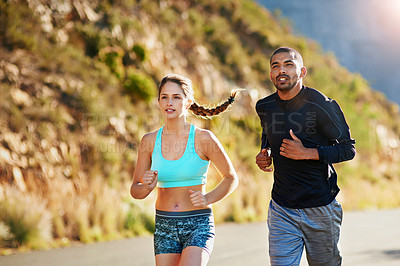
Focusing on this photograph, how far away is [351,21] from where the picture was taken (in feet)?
232

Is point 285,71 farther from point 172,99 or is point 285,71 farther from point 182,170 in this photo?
point 182,170

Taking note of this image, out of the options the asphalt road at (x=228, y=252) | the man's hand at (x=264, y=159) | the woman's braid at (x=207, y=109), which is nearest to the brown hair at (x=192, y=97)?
the woman's braid at (x=207, y=109)

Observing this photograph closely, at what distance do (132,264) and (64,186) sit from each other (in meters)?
5.12

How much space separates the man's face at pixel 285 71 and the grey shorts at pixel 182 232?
4.08 feet

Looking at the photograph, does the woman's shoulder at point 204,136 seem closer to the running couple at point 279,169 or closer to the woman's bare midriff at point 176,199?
the running couple at point 279,169

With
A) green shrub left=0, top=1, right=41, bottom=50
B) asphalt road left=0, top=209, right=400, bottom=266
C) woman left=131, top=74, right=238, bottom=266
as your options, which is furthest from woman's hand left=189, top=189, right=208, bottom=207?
green shrub left=0, top=1, right=41, bottom=50

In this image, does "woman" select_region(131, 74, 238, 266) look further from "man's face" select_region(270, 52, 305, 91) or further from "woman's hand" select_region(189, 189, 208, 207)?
"man's face" select_region(270, 52, 305, 91)

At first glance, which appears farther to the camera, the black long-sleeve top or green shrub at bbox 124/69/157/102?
green shrub at bbox 124/69/157/102

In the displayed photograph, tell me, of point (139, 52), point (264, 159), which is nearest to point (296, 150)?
point (264, 159)

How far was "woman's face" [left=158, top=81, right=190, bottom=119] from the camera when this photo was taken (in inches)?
181

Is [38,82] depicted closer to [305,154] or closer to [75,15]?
[75,15]

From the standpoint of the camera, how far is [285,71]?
459 cm

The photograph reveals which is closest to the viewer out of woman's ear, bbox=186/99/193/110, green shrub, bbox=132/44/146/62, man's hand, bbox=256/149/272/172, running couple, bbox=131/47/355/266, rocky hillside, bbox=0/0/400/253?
running couple, bbox=131/47/355/266

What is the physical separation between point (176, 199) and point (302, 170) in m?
1.05
